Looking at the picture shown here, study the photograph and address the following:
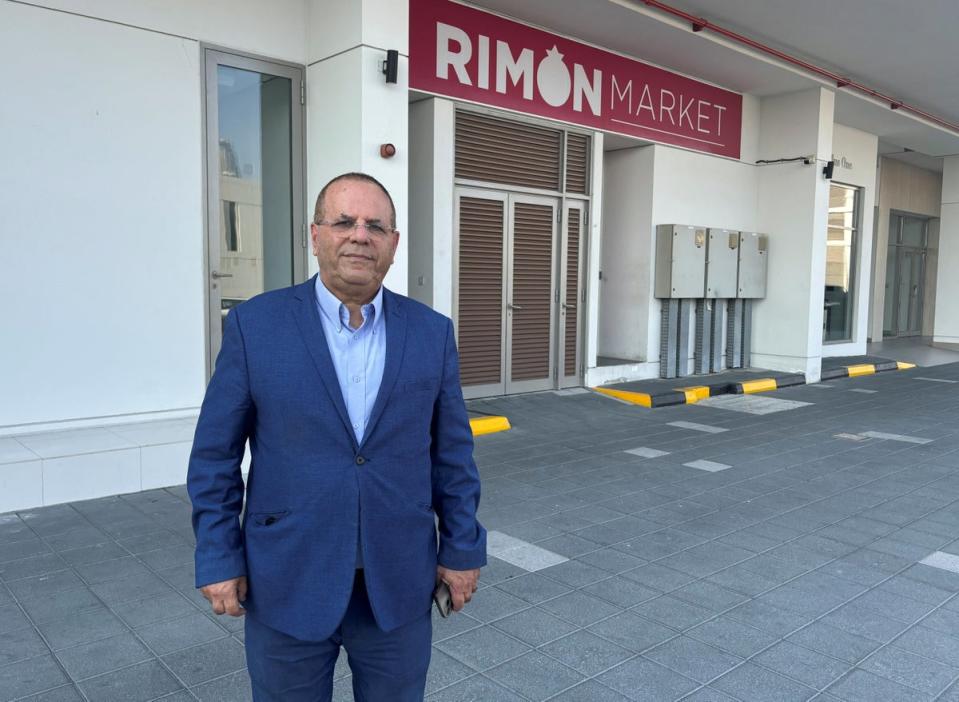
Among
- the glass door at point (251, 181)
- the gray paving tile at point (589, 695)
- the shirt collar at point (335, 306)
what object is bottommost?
the gray paving tile at point (589, 695)

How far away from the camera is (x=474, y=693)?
9.08 ft

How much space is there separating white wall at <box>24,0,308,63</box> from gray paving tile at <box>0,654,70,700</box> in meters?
4.54

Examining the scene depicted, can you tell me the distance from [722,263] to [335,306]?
10039mm

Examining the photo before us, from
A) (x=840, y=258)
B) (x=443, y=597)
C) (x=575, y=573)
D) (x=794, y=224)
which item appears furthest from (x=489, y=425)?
(x=840, y=258)

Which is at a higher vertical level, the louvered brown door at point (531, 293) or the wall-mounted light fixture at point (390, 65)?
the wall-mounted light fixture at point (390, 65)

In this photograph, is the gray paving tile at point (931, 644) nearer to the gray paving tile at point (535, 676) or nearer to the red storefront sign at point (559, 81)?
the gray paving tile at point (535, 676)

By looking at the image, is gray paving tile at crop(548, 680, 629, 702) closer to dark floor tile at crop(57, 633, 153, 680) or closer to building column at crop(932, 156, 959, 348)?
dark floor tile at crop(57, 633, 153, 680)

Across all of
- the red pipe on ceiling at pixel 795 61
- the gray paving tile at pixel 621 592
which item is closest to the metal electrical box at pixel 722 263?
the red pipe on ceiling at pixel 795 61

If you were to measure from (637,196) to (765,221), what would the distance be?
271 cm

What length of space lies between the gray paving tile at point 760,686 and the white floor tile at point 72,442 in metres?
4.09

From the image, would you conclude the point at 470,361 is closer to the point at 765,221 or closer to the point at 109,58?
the point at 109,58

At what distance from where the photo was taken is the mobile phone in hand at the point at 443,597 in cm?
193

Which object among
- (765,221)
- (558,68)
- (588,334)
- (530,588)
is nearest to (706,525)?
(530,588)

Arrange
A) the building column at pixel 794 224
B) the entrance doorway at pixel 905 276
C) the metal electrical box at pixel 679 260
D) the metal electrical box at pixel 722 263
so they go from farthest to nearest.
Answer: the entrance doorway at pixel 905 276 < the building column at pixel 794 224 < the metal electrical box at pixel 722 263 < the metal electrical box at pixel 679 260
